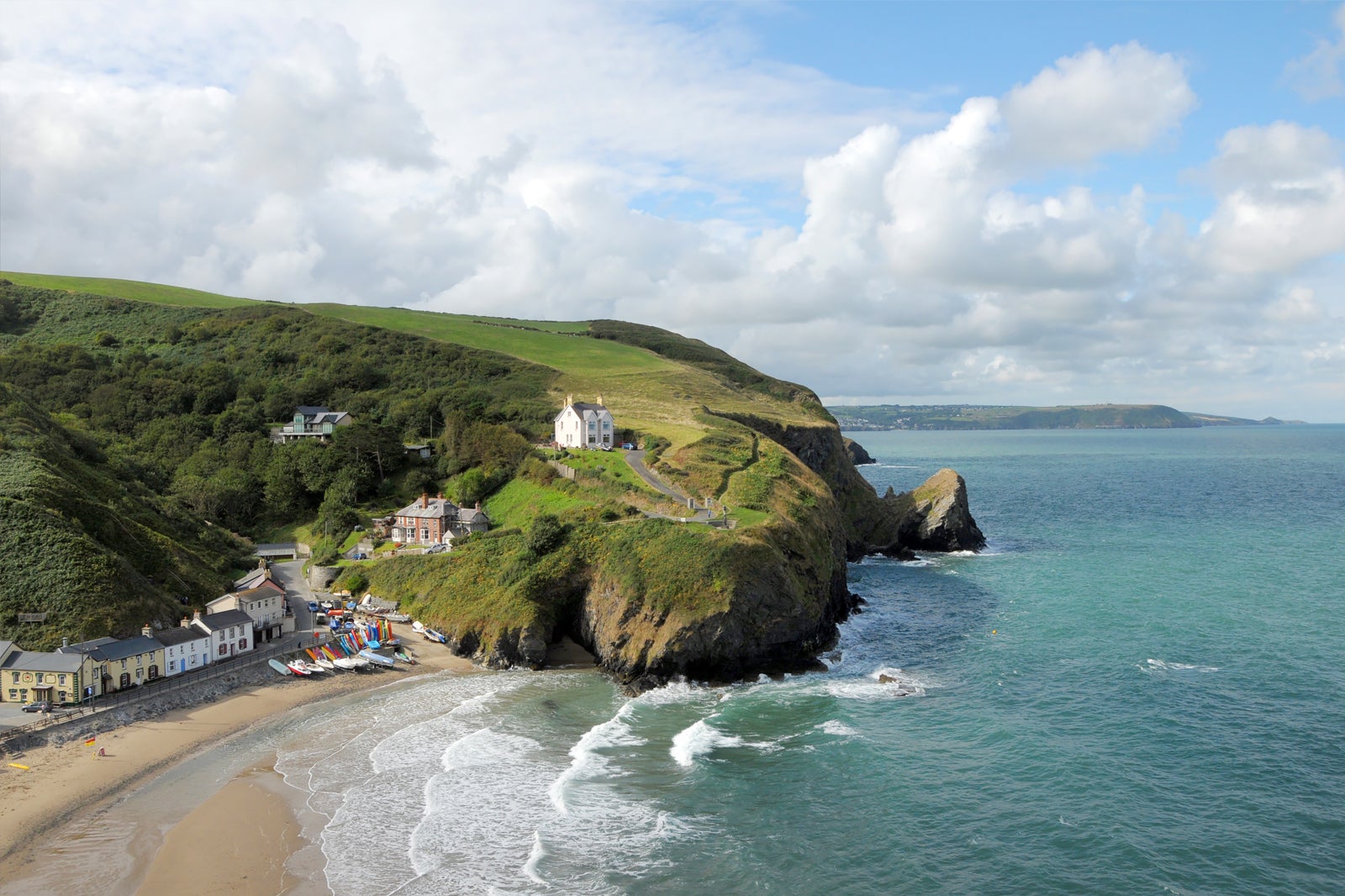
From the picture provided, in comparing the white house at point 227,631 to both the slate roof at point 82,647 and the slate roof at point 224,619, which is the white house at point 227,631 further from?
the slate roof at point 82,647

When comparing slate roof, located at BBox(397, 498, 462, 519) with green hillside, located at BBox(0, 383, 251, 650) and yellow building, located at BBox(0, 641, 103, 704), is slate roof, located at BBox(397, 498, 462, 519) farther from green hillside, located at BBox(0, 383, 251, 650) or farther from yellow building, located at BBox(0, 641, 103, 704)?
yellow building, located at BBox(0, 641, 103, 704)

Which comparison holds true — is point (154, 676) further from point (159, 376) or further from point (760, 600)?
point (159, 376)

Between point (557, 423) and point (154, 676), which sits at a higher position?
point (557, 423)

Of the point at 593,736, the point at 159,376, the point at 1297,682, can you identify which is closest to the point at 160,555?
the point at 593,736

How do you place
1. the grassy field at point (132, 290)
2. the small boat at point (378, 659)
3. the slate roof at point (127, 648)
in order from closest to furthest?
the slate roof at point (127, 648) → the small boat at point (378, 659) → the grassy field at point (132, 290)

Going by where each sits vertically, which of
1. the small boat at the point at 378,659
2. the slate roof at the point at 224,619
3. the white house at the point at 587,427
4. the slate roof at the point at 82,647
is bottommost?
the small boat at the point at 378,659

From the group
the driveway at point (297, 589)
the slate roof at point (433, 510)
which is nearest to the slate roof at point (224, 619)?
the driveway at point (297, 589)
